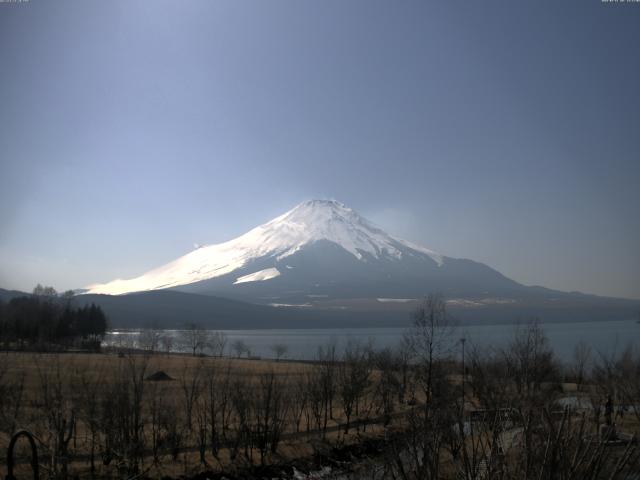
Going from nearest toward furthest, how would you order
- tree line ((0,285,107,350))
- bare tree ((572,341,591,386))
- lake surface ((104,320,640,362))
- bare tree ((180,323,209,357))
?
bare tree ((572,341,591,386))
lake surface ((104,320,640,362))
tree line ((0,285,107,350))
bare tree ((180,323,209,357))

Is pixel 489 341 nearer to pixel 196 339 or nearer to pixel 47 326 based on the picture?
pixel 196 339

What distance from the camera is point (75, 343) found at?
81.8m

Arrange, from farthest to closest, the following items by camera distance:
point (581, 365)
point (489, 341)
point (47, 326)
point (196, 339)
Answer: point (196, 339), point (489, 341), point (47, 326), point (581, 365)

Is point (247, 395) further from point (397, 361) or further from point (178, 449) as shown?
point (397, 361)

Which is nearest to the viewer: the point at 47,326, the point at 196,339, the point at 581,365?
the point at 581,365

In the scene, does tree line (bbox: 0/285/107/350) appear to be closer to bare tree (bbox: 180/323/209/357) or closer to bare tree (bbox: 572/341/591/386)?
bare tree (bbox: 180/323/209/357)

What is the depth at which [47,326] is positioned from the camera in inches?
3044

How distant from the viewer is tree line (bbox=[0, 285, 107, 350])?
231 ft

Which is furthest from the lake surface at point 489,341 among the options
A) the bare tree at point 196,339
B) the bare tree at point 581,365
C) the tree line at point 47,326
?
the tree line at point 47,326

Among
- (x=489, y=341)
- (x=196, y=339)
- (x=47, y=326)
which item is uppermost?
(x=47, y=326)

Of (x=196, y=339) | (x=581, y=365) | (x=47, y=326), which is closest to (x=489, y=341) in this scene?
(x=581, y=365)

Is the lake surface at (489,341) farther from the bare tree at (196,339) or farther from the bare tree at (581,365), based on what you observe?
the bare tree at (196,339)

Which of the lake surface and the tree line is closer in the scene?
the lake surface

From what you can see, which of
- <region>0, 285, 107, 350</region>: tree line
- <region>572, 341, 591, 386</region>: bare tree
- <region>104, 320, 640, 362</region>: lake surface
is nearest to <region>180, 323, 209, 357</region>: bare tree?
<region>104, 320, 640, 362</region>: lake surface
